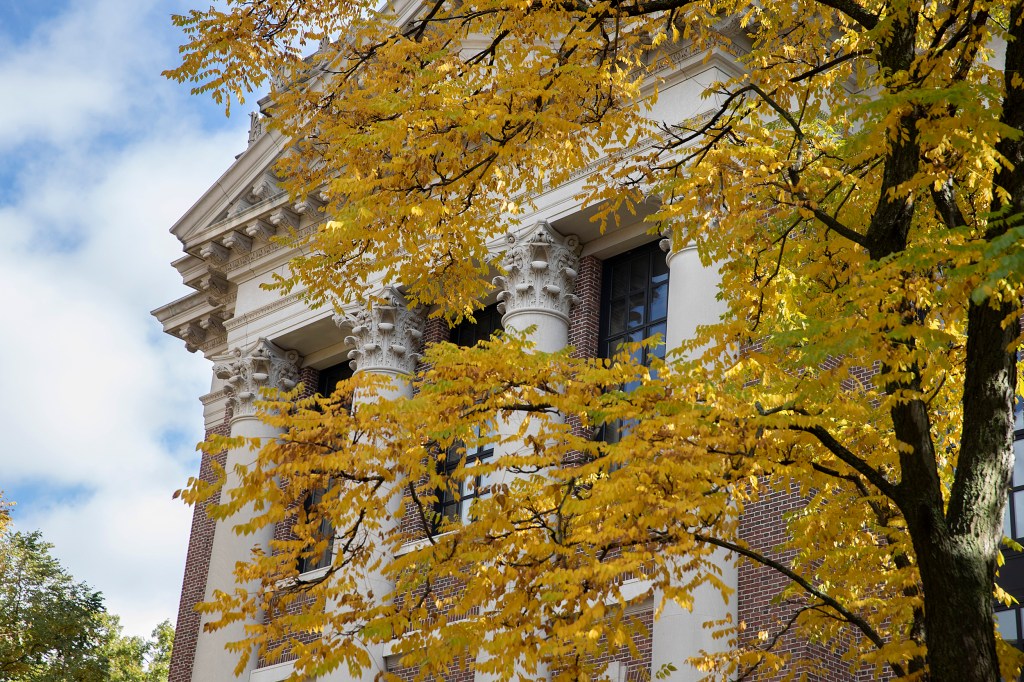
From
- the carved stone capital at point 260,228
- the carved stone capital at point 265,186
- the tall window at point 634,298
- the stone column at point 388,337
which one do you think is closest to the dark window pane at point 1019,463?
the tall window at point 634,298

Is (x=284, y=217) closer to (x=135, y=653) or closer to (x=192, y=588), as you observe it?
(x=192, y=588)

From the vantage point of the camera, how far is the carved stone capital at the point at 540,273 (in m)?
24.8

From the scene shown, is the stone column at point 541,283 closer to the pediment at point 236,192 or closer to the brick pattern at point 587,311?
the brick pattern at point 587,311

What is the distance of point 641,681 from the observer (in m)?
19.7

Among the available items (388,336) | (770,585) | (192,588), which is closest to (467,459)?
(388,336)

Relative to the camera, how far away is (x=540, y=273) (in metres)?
A: 25.0

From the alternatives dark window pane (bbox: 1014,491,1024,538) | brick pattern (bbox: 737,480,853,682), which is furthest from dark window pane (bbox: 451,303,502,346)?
dark window pane (bbox: 1014,491,1024,538)

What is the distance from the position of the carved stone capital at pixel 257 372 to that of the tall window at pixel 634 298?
29.5ft

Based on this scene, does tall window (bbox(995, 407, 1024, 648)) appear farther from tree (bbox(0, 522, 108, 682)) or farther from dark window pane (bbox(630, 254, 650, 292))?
tree (bbox(0, 522, 108, 682))

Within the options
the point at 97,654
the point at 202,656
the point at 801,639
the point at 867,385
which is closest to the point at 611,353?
the point at 867,385

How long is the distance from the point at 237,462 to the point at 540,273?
911 cm

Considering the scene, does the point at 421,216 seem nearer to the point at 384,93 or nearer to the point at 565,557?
the point at 384,93

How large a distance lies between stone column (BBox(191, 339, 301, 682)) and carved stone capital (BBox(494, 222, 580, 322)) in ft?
18.5

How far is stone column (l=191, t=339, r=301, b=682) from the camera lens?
88.4ft
